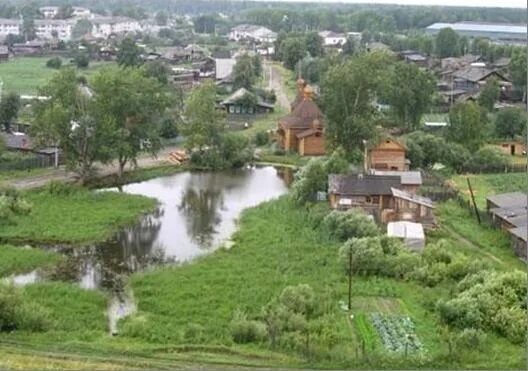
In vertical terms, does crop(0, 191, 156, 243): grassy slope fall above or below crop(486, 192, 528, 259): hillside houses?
below

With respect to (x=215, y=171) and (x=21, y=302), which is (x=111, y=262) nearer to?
(x=21, y=302)

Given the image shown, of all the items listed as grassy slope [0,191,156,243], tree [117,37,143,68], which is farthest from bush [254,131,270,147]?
tree [117,37,143,68]

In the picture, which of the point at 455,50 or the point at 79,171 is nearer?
the point at 79,171

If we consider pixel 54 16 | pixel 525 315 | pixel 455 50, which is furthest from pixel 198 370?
pixel 54 16

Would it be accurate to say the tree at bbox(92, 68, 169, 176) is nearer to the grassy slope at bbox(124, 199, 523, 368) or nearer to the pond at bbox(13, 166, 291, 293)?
the pond at bbox(13, 166, 291, 293)

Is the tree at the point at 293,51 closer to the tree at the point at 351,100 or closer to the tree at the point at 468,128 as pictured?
the tree at the point at 468,128

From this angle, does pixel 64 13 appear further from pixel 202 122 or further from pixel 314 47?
pixel 202 122
